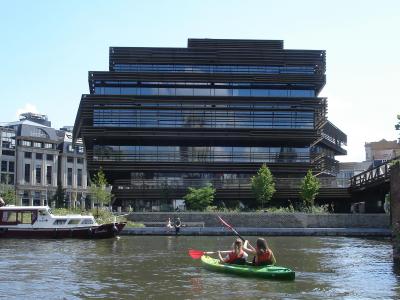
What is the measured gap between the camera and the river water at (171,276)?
66.4 ft

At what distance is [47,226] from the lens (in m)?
51.0

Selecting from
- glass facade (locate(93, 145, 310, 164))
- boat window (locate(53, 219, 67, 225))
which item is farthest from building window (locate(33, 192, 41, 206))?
boat window (locate(53, 219, 67, 225))

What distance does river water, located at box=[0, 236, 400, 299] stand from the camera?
20.2 m

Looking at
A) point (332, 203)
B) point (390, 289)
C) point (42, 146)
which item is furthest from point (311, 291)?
point (42, 146)

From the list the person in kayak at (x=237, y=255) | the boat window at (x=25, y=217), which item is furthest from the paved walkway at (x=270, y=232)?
the person in kayak at (x=237, y=255)

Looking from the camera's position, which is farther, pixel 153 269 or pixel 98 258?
pixel 98 258

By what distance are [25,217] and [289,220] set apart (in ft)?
85.1

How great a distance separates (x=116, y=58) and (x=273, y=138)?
24785 mm

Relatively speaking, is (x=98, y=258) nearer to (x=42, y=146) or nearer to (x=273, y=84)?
(x=273, y=84)

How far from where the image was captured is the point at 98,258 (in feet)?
106

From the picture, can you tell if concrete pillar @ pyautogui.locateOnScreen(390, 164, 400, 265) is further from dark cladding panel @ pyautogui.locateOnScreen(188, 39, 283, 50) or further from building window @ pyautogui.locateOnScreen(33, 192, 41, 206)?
building window @ pyautogui.locateOnScreen(33, 192, 41, 206)

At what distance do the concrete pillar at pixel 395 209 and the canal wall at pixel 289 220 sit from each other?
102 feet

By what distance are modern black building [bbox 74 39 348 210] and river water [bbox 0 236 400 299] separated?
38808mm

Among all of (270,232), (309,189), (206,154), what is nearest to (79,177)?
(206,154)
